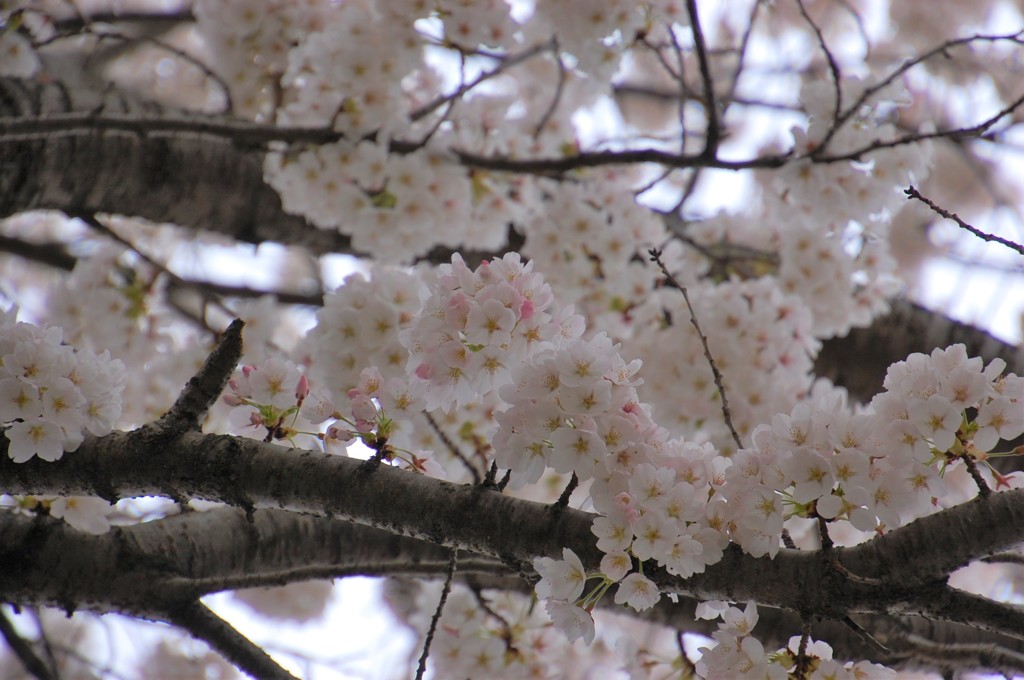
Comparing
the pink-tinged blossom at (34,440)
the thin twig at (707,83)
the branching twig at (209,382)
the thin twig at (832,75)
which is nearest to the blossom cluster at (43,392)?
the pink-tinged blossom at (34,440)

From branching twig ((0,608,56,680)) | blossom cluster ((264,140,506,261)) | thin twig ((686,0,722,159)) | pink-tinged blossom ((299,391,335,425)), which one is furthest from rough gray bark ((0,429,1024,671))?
thin twig ((686,0,722,159))

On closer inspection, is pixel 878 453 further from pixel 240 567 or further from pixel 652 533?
pixel 240 567

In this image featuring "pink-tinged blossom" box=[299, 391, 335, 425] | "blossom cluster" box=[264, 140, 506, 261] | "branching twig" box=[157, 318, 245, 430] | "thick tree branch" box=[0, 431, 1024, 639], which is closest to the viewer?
"thick tree branch" box=[0, 431, 1024, 639]

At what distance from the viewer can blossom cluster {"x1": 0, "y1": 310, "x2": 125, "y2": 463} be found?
4.45 ft

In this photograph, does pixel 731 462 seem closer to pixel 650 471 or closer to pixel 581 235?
pixel 650 471

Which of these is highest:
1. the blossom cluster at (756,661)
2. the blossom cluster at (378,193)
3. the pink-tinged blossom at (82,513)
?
the blossom cluster at (378,193)

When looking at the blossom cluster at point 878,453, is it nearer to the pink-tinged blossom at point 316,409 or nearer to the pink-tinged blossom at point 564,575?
the pink-tinged blossom at point 564,575

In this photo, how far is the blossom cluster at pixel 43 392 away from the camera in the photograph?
4.45ft

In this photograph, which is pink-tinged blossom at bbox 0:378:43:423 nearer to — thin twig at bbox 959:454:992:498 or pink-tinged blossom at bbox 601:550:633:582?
pink-tinged blossom at bbox 601:550:633:582

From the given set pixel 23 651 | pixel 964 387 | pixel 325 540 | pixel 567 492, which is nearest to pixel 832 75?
pixel 964 387

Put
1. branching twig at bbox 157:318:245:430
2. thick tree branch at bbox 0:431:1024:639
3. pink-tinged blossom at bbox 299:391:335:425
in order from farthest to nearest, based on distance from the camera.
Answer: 1. pink-tinged blossom at bbox 299:391:335:425
2. branching twig at bbox 157:318:245:430
3. thick tree branch at bbox 0:431:1024:639

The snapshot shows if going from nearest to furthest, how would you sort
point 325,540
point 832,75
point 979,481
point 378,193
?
point 979,481, point 325,540, point 832,75, point 378,193

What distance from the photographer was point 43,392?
1.38 m

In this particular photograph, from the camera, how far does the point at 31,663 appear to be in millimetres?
2186
